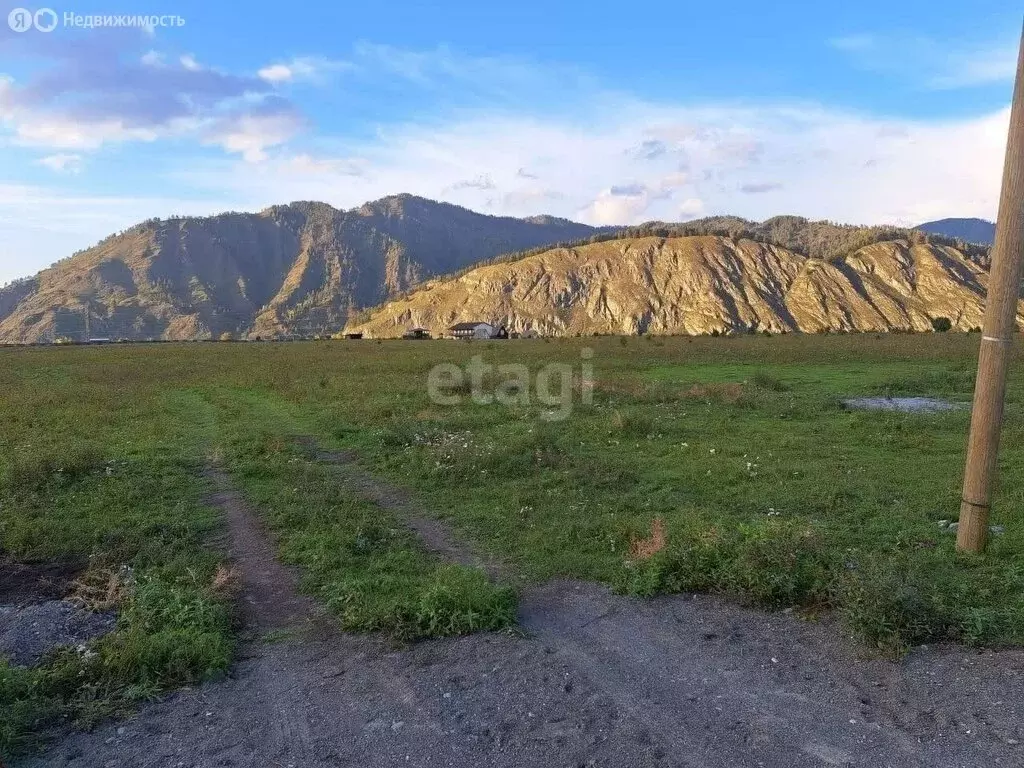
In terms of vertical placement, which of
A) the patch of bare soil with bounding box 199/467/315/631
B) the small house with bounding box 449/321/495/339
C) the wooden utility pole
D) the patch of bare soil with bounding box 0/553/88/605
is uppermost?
the wooden utility pole

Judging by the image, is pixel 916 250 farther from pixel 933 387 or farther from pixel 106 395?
pixel 106 395

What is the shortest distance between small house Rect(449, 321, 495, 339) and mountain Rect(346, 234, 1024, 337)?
26299mm

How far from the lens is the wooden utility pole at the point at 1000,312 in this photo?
6484 mm

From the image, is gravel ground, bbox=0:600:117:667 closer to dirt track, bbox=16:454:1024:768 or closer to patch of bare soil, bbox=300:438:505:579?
dirt track, bbox=16:454:1024:768

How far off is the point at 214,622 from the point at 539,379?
23605mm

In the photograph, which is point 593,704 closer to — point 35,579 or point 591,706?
point 591,706

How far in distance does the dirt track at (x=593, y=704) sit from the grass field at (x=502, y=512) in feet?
1.22

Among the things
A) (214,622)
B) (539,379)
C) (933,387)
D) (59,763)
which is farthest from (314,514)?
(933,387)

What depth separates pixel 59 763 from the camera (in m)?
4.41

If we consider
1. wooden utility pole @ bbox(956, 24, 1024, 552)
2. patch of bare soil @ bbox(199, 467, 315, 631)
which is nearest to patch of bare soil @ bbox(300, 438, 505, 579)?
patch of bare soil @ bbox(199, 467, 315, 631)

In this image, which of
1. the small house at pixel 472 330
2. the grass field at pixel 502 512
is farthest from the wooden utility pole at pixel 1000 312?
the small house at pixel 472 330

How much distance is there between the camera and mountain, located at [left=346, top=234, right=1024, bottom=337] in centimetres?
14738

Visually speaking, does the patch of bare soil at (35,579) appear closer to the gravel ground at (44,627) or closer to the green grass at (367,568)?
the gravel ground at (44,627)

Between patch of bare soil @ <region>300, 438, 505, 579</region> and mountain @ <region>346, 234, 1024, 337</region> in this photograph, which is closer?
patch of bare soil @ <region>300, 438, 505, 579</region>
